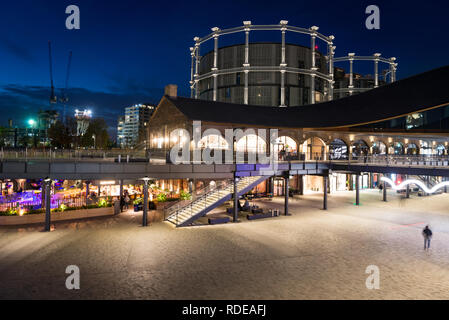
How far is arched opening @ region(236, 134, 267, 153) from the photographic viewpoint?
1533 inches

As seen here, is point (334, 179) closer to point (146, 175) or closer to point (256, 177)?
point (256, 177)

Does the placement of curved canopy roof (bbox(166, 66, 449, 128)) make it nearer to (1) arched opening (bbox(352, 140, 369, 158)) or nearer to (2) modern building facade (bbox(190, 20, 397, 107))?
(1) arched opening (bbox(352, 140, 369, 158))

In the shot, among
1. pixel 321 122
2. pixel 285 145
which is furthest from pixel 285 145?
pixel 321 122

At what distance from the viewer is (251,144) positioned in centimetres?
3972

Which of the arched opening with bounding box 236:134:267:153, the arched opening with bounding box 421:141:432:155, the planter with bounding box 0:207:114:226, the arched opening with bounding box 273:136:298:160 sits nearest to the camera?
the planter with bounding box 0:207:114:226

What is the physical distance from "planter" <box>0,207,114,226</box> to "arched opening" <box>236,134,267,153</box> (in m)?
18.6

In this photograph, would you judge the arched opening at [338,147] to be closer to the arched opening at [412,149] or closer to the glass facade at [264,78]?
the arched opening at [412,149]

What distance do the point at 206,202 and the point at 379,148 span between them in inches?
1628

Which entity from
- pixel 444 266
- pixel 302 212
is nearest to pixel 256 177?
pixel 302 212

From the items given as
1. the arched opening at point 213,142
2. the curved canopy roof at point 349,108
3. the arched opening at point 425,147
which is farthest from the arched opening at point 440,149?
the arched opening at point 213,142

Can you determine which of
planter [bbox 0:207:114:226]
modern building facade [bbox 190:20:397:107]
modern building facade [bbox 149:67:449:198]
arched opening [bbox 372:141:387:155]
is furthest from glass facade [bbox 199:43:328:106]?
planter [bbox 0:207:114:226]

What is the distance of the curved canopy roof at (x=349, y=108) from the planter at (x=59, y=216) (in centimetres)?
1362

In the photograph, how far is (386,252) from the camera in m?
17.6
